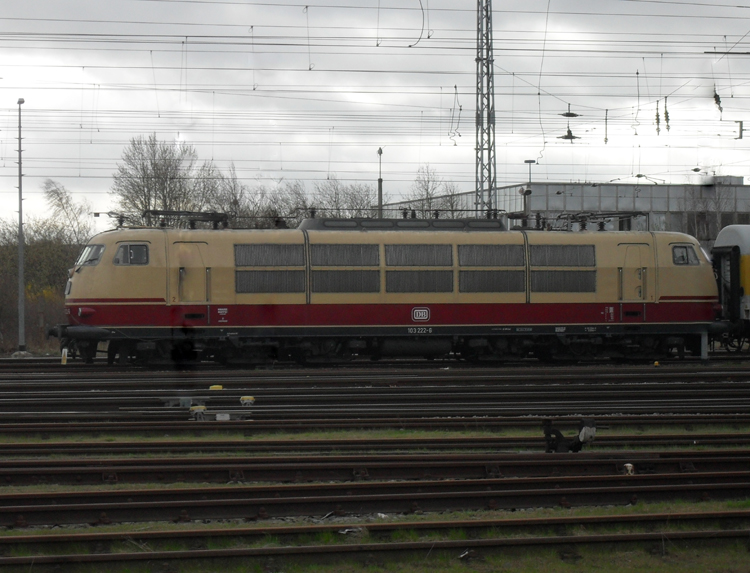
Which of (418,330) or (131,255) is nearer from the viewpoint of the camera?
(131,255)

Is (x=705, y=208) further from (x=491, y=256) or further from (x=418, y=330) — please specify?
(x=418, y=330)

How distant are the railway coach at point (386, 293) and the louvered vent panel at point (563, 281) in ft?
0.09

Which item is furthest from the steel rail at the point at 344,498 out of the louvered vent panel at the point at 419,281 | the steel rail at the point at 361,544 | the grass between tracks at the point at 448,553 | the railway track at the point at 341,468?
the louvered vent panel at the point at 419,281

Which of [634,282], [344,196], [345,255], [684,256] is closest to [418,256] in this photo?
[345,255]

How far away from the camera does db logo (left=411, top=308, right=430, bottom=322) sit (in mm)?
20438

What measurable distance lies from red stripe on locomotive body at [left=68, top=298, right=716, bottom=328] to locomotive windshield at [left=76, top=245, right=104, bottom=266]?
1.17 meters

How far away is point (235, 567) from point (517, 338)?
15.8 meters

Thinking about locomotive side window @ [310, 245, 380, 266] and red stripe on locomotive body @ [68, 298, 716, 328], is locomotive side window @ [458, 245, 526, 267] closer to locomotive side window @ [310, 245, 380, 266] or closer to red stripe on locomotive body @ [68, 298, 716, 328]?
red stripe on locomotive body @ [68, 298, 716, 328]

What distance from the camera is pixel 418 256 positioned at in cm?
2064

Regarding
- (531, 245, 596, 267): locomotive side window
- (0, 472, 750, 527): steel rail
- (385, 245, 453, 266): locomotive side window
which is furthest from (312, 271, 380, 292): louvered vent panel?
(0, 472, 750, 527): steel rail

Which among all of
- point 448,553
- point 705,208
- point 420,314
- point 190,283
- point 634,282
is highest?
point 705,208

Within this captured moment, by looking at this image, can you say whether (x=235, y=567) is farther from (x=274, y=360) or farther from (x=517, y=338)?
(x=517, y=338)

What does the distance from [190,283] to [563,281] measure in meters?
10.0

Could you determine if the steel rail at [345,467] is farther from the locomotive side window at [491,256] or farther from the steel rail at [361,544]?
the locomotive side window at [491,256]
